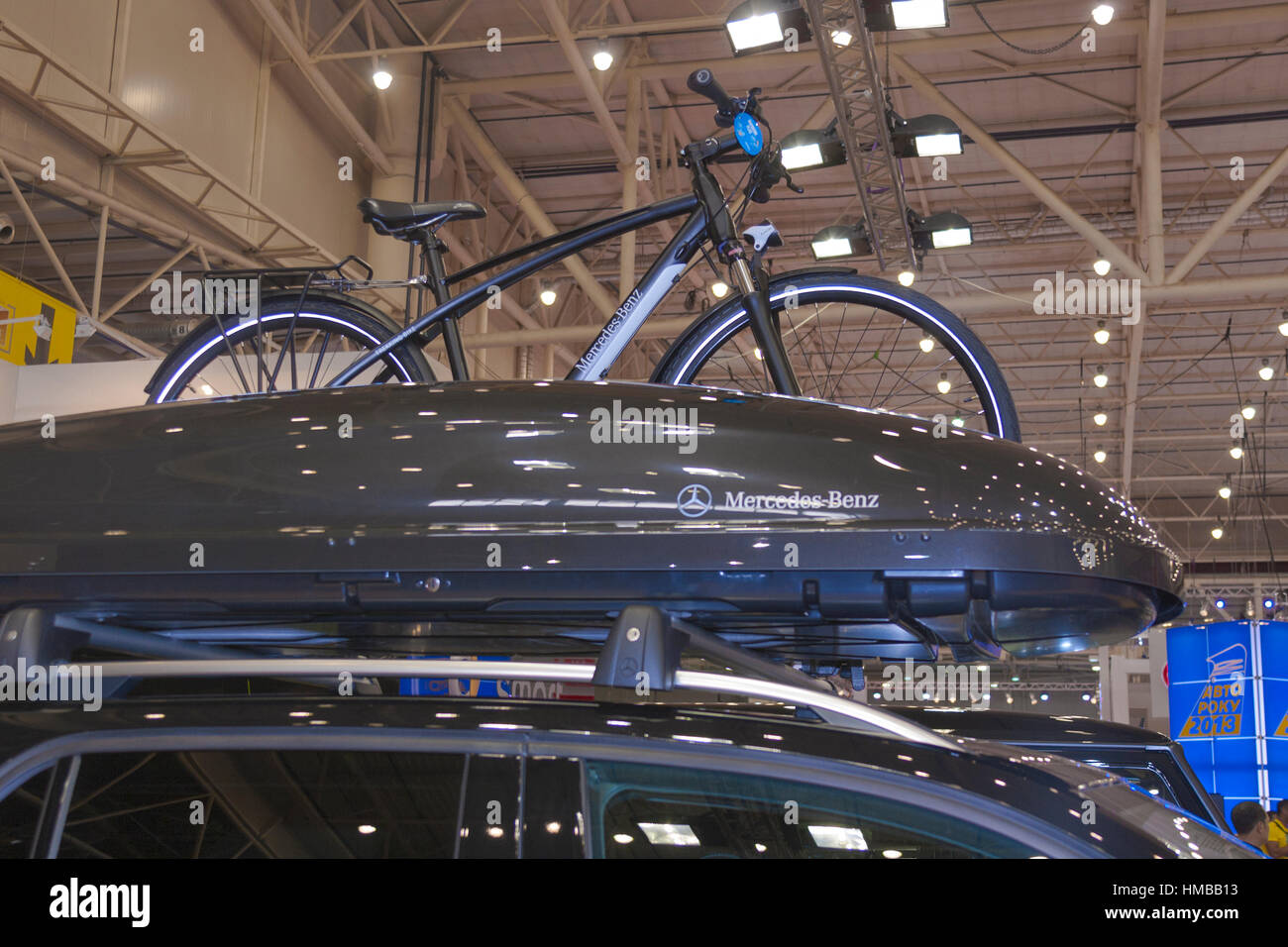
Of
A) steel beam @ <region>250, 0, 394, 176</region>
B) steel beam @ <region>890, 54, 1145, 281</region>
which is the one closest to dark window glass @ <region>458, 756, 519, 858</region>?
steel beam @ <region>250, 0, 394, 176</region>

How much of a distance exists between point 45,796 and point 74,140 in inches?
316

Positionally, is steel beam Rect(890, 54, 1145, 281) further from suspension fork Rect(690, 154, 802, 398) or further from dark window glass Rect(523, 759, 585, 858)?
dark window glass Rect(523, 759, 585, 858)

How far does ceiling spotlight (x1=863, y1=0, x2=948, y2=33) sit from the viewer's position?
730 cm

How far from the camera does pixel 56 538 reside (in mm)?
1684

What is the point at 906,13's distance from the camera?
7391 millimetres

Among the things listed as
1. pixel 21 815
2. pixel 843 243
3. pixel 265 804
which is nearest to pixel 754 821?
pixel 265 804

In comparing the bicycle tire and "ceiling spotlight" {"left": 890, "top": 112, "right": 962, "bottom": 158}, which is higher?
"ceiling spotlight" {"left": 890, "top": 112, "right": 962, "bottom": 158}

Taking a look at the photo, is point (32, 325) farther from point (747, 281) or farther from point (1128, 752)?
point (1128, 752)

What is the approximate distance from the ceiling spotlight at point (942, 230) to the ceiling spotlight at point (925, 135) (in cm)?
94

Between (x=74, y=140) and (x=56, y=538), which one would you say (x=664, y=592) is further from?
(x=74, y=140)

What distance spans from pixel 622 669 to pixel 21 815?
2.23 ft
